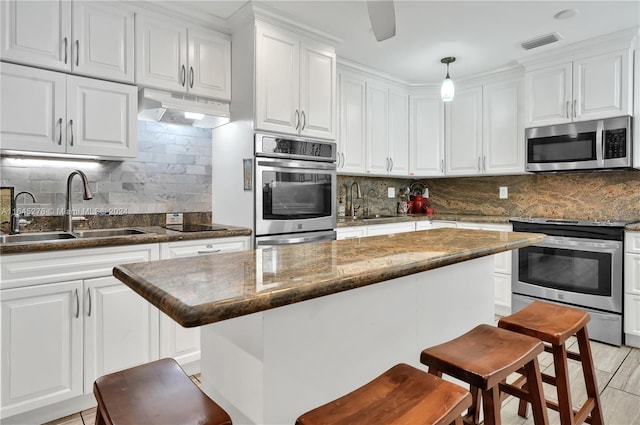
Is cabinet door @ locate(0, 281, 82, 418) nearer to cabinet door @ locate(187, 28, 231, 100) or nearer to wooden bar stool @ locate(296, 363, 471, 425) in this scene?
cabinet door @ locate(187, 28, 231, 100)

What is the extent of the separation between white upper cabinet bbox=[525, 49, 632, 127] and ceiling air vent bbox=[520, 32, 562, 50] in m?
0.29

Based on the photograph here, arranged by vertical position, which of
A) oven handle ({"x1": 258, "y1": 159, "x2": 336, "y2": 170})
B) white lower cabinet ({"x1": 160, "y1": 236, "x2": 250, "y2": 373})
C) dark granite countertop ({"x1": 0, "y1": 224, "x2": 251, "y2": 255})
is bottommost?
white lower cabinet ({"x1": 160, "y1": 236, "x2": 250, "y2": 373})

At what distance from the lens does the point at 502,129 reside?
3.82 m

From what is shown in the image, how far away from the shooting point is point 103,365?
2084mm

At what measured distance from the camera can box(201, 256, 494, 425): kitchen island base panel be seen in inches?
41.1

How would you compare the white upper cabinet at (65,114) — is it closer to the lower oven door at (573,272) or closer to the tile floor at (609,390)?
the tile floor at (609,390)

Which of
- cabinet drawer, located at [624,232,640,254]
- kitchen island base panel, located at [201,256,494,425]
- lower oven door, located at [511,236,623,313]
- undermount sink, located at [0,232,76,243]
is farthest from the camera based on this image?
lower oven door, located at [511,236,623,313]

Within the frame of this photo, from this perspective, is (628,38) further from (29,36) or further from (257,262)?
(29,36)

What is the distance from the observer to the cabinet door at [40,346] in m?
1.83

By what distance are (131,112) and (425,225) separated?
3000mm

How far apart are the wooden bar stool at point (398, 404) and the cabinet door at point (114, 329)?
1.66 metres

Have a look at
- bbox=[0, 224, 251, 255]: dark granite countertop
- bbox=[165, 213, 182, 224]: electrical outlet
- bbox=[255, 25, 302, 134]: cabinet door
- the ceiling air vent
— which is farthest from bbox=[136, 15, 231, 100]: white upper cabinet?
the ceiling air vent

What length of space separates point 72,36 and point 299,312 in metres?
2.25

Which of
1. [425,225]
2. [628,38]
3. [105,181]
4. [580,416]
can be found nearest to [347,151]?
[425,225]
